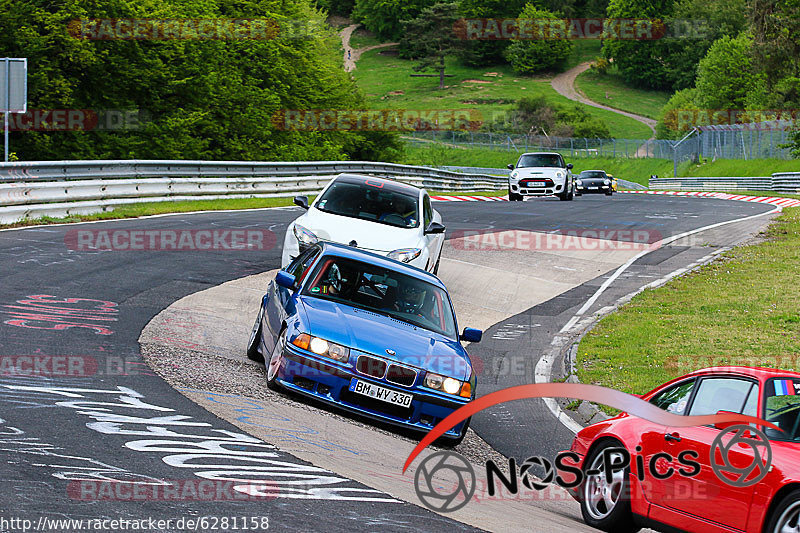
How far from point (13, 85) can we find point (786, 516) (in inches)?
708

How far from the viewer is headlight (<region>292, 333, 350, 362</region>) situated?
27.5ft

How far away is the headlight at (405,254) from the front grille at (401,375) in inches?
210

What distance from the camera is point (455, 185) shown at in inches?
1747

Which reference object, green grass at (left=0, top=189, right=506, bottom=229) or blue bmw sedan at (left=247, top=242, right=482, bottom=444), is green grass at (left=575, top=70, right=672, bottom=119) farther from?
blue bmw sedan at (left=247, top=242, right=482, bottom=444)

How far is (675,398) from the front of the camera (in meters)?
6.64

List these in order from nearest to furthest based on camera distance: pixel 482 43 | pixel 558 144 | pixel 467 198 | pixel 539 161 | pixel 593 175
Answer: pixel 539 161 → pixel 467 198 → pixel 593 175 → pixel 558 144 → pixel 482 43

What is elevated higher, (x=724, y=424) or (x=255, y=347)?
(x=724, y=424)

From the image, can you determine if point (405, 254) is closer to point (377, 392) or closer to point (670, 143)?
point (377, 392)

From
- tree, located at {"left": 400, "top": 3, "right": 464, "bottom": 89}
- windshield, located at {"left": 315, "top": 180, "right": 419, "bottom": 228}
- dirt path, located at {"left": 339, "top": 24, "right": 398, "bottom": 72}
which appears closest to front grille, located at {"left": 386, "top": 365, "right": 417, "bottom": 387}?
windshield, located at {"left": 315, "top": 180, "right": 419, "bottom": 228}

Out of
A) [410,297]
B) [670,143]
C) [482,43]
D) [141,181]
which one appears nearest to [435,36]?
[482,43]

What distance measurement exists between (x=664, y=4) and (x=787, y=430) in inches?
6373

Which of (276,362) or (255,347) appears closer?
(276,362)

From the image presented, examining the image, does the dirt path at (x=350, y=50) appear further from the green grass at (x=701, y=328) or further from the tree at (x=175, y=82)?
the green grass at (x=701, y=328)

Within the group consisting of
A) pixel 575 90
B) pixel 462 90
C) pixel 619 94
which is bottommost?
pixel 462 90
